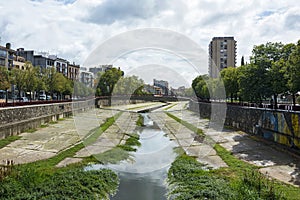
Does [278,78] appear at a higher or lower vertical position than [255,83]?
higher

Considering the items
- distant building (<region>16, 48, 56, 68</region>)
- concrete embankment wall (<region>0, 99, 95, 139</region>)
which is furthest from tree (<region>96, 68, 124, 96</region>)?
distant building (<region>16, 48, 56, 68</region>)

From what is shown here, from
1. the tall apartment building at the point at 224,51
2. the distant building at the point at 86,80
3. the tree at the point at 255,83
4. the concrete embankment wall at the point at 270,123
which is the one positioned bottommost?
the concrete embankment wall at the point at 270,123

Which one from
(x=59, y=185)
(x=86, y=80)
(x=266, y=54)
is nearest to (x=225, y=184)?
(x=59, y=185)

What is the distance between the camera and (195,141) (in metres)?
18.6

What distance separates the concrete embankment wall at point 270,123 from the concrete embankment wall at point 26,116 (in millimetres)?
16652

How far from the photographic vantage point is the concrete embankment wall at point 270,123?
13988 millimetres

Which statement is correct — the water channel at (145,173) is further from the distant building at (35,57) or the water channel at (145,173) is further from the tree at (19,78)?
the distant building at (35,57)

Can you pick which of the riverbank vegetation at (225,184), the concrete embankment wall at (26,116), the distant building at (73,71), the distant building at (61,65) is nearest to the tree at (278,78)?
the riverbank vegetation at (225,184)

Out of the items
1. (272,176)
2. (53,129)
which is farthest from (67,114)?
(272,176)

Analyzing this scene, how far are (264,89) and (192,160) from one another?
27.9 feet

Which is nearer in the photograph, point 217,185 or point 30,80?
point 217,185

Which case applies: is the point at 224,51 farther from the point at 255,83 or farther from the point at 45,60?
the point at 255,83

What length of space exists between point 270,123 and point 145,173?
948cm

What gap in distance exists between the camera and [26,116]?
20.7 meters
